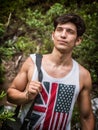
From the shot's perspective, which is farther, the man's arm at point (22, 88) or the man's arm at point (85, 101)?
the man's arm at point (85, 101)

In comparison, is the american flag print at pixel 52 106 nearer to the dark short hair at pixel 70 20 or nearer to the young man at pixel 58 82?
the young man at pixel 58 82

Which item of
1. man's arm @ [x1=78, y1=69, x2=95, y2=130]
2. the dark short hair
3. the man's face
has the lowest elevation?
man's arm @ [x1=78, y1=69, x2=95, y2=130]

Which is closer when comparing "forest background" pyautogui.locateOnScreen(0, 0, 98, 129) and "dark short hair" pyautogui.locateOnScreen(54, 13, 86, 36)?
"dark short hair" pyautogui.locateOnScreen(54, 13, 86, 36)

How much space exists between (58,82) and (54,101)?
0.23 m

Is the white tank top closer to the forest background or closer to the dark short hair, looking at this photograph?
the dark short hair

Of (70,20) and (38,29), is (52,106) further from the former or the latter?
(38,29)

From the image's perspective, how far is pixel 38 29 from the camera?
8.97 metres

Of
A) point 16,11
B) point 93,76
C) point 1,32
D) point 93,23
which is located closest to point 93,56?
point 93,76

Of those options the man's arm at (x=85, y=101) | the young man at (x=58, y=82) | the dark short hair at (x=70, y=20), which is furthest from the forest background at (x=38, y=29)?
the dark short hair at (x=70, y=20)

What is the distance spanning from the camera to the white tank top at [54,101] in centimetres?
438

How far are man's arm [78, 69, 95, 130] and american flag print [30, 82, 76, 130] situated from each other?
0.57 ft

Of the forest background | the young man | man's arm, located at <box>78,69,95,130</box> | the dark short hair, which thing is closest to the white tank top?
the young man

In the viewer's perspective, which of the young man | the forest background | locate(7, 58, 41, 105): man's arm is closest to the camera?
locate(7, 58, 41, 105): man's arm

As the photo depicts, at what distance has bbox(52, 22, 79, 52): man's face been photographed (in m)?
4.33
